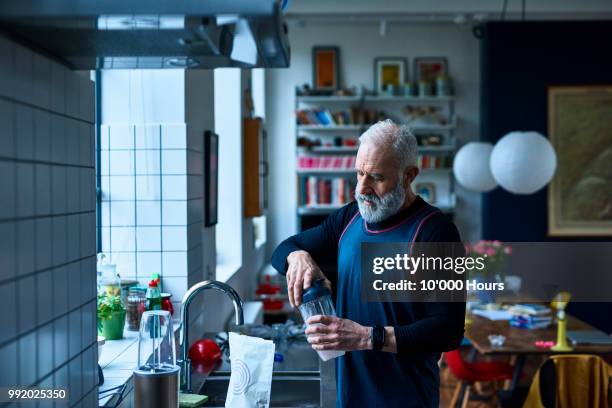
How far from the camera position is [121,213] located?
3178 millimetres

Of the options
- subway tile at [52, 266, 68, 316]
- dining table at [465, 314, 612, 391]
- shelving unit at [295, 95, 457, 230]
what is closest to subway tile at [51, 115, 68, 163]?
subway tile at [52, 266, 68, 316]

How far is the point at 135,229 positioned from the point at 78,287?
1655 mm

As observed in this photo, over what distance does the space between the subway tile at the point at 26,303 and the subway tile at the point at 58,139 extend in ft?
0.83

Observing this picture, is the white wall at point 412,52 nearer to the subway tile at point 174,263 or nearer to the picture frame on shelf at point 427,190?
the picture frame on shelf at point 427,190

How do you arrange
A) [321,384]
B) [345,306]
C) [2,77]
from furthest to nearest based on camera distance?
[321,384], [345,306], [2,77]

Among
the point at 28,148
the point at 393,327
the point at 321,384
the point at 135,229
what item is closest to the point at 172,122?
the point at 135,229

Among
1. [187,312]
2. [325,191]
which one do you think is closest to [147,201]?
[187,312]

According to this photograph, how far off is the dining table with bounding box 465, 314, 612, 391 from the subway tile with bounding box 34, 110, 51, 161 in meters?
3.10

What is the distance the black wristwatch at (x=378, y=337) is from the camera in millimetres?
1893

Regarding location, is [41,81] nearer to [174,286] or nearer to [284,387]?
[284,387]

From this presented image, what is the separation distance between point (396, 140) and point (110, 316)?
4.51ft

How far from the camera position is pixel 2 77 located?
1.21m

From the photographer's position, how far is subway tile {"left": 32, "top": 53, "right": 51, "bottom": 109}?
135 cm

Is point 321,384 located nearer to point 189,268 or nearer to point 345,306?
point 345,306
